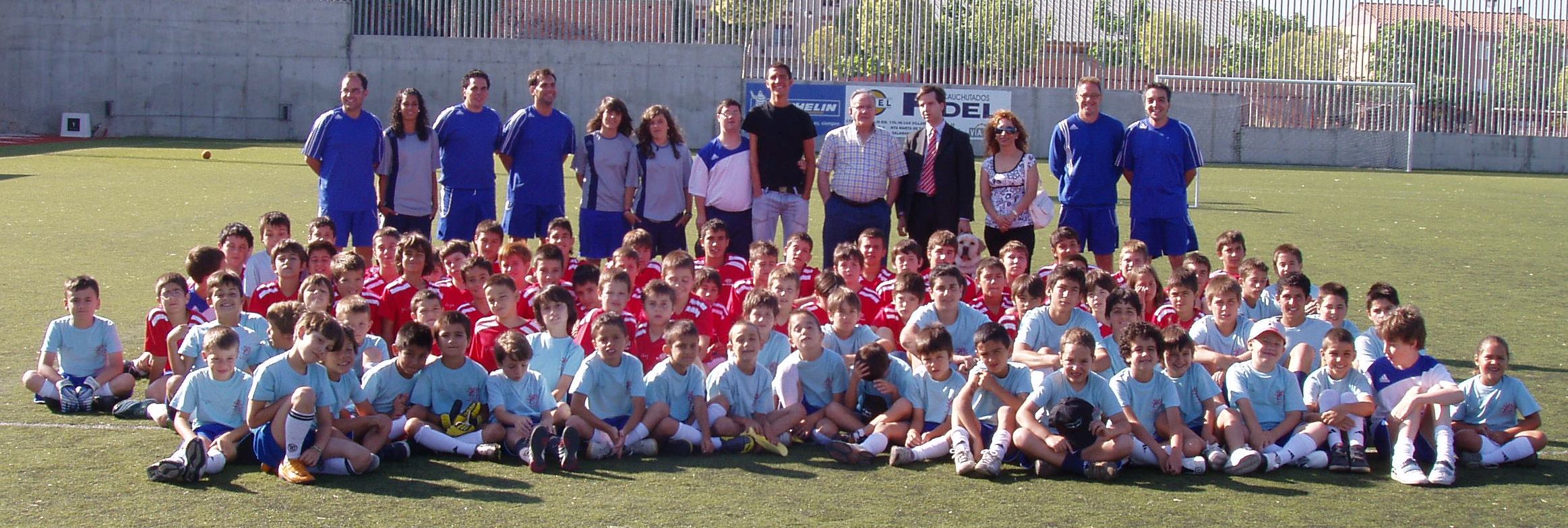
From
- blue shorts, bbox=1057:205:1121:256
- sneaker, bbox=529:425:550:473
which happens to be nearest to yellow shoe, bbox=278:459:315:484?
sneaker, bbox=529:425:550:473

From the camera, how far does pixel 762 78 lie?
32.2 m

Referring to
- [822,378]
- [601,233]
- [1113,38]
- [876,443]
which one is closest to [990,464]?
[876,443]

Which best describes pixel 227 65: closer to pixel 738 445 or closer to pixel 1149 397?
pixel 738 445

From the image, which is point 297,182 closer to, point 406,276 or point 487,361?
point 406,276

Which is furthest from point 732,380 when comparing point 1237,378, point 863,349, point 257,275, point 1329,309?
point 257,275

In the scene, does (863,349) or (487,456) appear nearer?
(487,456)

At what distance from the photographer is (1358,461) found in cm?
549

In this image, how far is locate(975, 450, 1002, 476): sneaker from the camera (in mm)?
5379

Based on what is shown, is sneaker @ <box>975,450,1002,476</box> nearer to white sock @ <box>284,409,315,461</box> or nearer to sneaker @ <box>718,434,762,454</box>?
sneaker @ <box>718,434,762,454</box>

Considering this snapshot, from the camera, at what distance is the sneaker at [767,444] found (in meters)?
5.72

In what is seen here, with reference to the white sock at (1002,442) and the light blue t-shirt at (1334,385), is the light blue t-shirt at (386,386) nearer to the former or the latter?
the white sock at (1002,442)

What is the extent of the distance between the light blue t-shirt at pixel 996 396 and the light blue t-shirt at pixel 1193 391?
55 cm

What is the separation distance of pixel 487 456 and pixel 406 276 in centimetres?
197

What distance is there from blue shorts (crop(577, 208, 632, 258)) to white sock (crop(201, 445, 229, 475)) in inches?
156
